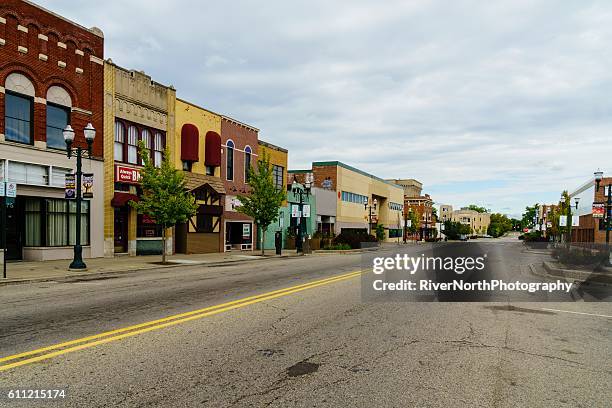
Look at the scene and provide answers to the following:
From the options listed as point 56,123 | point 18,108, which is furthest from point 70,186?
point 56,123

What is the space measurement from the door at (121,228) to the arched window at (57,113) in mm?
4930

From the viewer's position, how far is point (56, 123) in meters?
23.1

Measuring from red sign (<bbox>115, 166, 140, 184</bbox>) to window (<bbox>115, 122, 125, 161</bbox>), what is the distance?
658 millimetres

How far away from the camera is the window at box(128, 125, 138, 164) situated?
89.1ft

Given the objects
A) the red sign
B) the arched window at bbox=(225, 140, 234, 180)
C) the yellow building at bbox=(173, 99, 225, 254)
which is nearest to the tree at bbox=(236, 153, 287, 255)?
the yellow building at bbox=(173, 99, 225, 254)

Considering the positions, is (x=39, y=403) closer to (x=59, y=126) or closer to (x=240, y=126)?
(x=59, y=126)

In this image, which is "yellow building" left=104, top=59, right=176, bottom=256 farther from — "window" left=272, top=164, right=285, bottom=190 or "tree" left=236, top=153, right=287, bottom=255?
"window" left=272, top=164, right=285, bottom=190

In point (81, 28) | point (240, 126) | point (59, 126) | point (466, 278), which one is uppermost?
point (81, 28)

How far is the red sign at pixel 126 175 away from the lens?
25925 millimetres

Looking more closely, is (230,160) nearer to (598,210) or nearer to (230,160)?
(230,160)

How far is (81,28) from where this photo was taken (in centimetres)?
2436

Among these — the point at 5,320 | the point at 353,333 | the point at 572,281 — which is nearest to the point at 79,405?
the point at 353,333

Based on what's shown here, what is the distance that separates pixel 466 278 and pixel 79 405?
50.0ft

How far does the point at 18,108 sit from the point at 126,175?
21.3 feet
